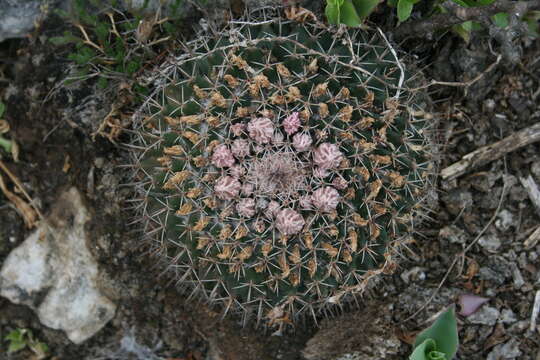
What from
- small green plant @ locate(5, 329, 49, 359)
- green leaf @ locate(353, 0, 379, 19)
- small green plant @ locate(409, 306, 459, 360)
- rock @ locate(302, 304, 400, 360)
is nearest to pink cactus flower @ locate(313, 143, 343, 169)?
green leaf @ locate(353, 0, 379, 19)

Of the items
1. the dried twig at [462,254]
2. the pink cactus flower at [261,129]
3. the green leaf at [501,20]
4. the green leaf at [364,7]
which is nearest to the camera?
the pink cactus flower at [261,129]

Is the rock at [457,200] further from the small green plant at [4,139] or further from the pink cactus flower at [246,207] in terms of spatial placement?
the small green plant at [4,139]

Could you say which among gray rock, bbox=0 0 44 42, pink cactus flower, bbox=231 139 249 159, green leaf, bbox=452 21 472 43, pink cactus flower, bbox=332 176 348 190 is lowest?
pink cactus flower, bbox=332 176 348 190

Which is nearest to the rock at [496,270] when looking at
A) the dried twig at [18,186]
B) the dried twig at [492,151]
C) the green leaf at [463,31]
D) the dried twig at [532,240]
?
the dried twig at [532,240]

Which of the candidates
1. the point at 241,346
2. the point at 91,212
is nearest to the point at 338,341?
the point at 241,346

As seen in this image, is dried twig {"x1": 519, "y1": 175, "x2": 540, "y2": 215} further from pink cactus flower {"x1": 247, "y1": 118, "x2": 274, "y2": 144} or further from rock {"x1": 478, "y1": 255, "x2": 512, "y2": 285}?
pink cactus flower {"x1": 247, "y1": 118, "x2": 274, "y2": 144}

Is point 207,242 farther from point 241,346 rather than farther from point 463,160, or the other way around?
point 463,160

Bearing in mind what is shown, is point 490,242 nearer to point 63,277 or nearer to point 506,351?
point 506,351
